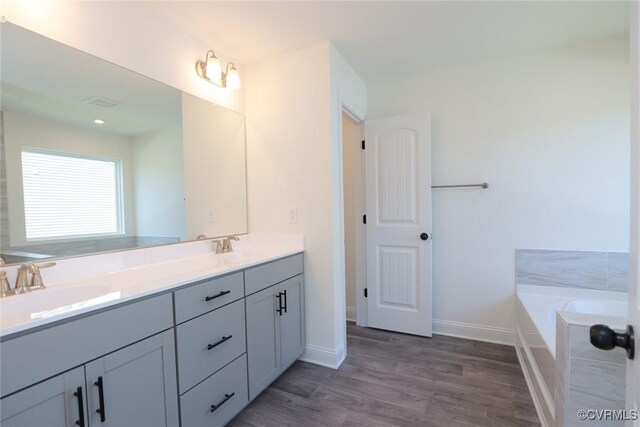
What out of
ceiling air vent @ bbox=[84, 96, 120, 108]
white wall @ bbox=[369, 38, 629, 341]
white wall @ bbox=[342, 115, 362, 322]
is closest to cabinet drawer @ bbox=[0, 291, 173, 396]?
ceiling air vent @ bbox=[84, 96, 120, 108]

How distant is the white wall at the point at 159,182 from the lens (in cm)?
164

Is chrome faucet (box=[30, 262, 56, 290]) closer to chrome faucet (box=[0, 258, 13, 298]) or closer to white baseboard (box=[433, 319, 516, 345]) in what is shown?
chrome faucet (box=[0, 258, 13, 298])

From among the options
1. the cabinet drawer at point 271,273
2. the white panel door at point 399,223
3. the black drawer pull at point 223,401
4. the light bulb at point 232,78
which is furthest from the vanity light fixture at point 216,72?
the black drawer pull at point 223,401

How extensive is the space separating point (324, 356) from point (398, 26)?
2348 millimetres

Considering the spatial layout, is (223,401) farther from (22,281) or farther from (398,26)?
(398,26)

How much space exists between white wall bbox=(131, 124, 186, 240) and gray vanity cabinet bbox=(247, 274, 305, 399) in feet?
2.31

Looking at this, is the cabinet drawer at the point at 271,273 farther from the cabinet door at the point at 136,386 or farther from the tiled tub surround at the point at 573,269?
the tiled tub surround at the point at 573,269

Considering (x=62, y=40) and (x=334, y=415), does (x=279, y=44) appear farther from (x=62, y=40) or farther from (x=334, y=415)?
(x=334, y=415)

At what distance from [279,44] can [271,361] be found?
2150mm

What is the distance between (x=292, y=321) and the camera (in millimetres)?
2004

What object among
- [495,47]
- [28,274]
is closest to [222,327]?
[28,274]

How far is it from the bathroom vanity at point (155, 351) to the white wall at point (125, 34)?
112cm

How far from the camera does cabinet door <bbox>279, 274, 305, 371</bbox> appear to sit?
6.28ft

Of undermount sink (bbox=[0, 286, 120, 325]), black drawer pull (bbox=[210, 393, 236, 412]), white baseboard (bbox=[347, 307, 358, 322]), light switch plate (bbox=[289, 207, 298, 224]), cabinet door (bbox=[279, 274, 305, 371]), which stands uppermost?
light switch plate (bbox=[289, 207, 298, 224])
